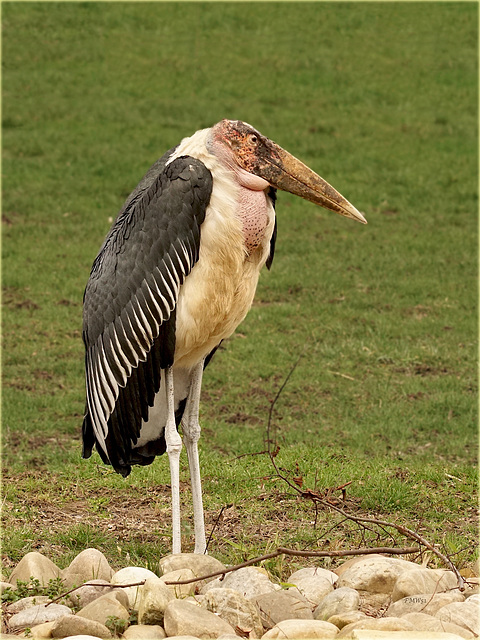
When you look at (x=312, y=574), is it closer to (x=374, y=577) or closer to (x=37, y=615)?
(x=374, y=577)

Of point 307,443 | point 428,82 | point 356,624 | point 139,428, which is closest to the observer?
point 356,624

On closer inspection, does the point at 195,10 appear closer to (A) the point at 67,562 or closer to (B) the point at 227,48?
(B) the point at 227,48

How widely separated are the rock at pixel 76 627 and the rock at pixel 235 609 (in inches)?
17.5

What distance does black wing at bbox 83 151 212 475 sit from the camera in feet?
14.9

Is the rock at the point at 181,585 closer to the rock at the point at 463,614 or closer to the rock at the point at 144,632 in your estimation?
the rock at the point at 144,632

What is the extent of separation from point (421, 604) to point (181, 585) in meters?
0.99

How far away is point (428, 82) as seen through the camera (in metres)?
16.0

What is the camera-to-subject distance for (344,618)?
3.85m

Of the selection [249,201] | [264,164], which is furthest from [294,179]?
[249,201]

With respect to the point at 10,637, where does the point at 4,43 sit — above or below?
above

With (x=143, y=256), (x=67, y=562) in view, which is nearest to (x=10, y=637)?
(x=67, y=562)

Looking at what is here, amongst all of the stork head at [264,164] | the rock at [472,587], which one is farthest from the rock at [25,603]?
the stork head at [264,164]

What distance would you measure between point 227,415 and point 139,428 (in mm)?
2528

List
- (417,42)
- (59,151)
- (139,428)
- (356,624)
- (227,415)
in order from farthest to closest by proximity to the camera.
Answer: (417,42) → (59,151) → (227,415) → (139,428) → (356,624)
